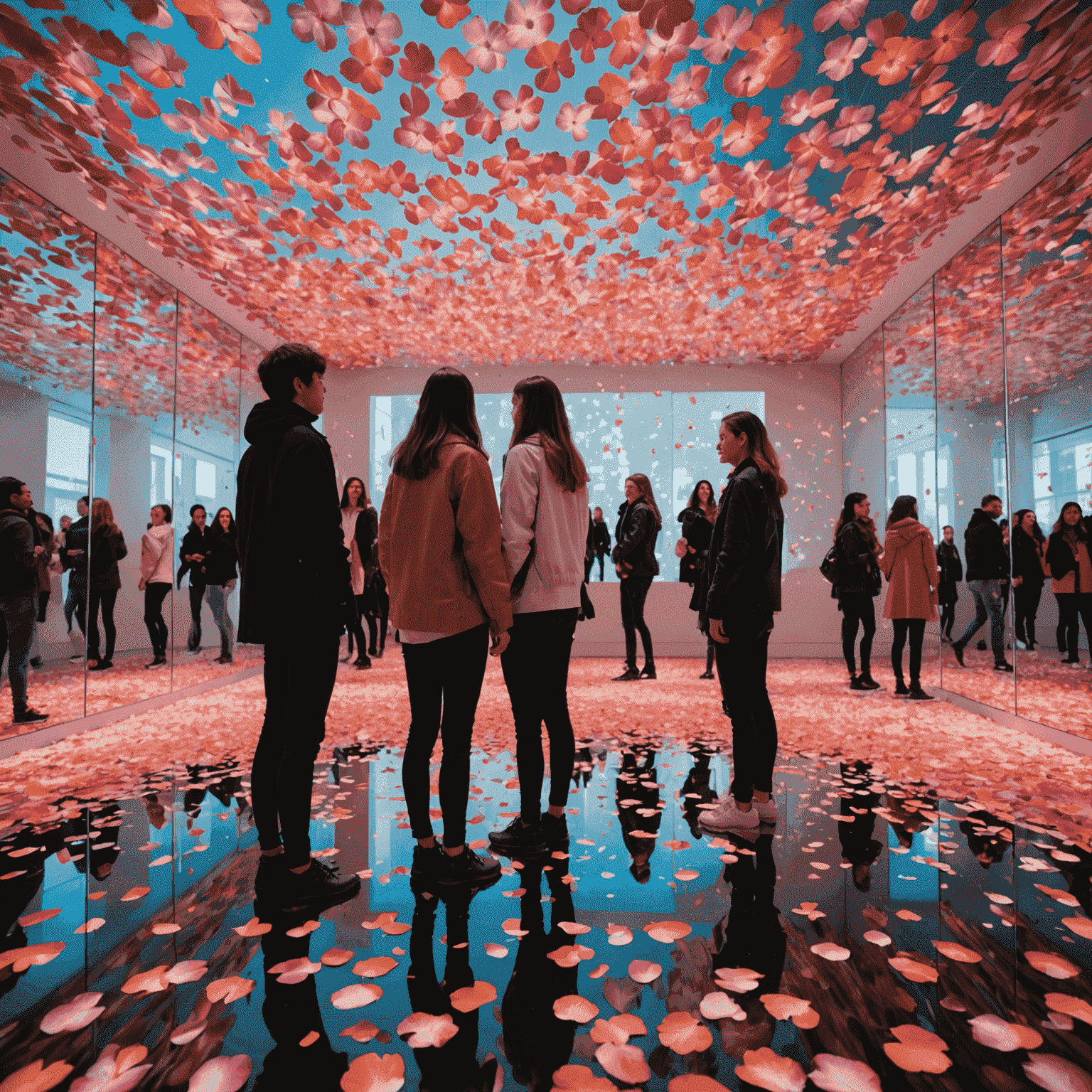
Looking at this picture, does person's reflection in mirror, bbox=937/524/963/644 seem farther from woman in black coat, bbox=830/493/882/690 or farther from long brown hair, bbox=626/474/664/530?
long brown hair, bbox=626/474/664/530

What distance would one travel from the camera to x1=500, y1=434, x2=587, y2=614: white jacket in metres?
2.01

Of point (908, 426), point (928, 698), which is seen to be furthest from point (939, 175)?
point (928, 698)

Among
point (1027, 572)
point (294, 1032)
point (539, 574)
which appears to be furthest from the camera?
point (1027, 572)

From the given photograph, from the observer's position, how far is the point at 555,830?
2291 millimetres

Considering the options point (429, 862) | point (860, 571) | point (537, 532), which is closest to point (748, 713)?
point (537, 532)

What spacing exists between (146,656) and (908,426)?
22.8ft

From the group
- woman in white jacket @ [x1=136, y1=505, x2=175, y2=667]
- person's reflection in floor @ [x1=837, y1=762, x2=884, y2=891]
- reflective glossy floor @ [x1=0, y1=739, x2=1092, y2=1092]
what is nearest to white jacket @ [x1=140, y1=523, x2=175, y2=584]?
woman in white jacket @ [x1=136, y1=505, x2=175, y2=667]

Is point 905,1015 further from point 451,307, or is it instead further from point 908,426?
point 451,307

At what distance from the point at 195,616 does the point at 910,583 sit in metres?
6.02

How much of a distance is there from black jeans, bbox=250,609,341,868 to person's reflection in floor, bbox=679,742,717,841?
1.37 meters

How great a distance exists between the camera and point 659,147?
13.7ft

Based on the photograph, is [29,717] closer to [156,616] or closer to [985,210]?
[156,616]

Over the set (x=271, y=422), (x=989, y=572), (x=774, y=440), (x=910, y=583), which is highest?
(x=774, y=440)

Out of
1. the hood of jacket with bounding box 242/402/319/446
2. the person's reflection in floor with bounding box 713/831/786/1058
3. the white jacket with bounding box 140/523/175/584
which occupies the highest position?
the hood of jacket with bounding box 242/402/319/446
